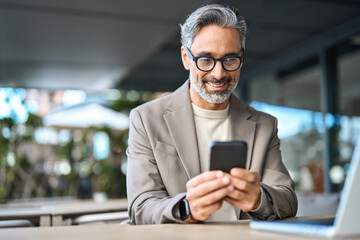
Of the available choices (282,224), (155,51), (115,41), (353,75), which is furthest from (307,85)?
(282,224)

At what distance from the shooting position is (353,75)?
623cm

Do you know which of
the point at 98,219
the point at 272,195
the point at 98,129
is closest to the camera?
the point at 272,195

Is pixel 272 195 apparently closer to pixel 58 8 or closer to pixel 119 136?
pixel 58 8

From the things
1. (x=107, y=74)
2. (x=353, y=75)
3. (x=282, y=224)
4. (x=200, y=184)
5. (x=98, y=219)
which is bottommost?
(x=98, y=219)

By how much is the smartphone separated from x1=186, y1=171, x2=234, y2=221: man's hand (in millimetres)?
→ 37

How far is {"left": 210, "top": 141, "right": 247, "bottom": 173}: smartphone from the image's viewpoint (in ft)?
4.36

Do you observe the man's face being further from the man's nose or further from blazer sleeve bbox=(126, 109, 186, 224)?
blazer sleeve bbox=(126, 109, 186, 224)

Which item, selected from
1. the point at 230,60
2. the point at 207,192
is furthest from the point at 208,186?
the point at 230,60

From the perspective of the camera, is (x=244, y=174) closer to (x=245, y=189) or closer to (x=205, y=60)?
(x=245, y=189)

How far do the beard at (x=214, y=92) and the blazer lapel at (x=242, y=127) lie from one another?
0.13m

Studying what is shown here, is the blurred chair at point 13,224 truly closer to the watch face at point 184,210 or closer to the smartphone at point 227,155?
the watch face at point 184,210

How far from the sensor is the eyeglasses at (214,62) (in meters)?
1.92

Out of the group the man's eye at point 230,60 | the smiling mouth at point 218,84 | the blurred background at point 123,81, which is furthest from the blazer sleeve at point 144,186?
the blurred background at point 123,81

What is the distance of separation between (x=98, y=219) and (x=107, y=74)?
646 centimetres
